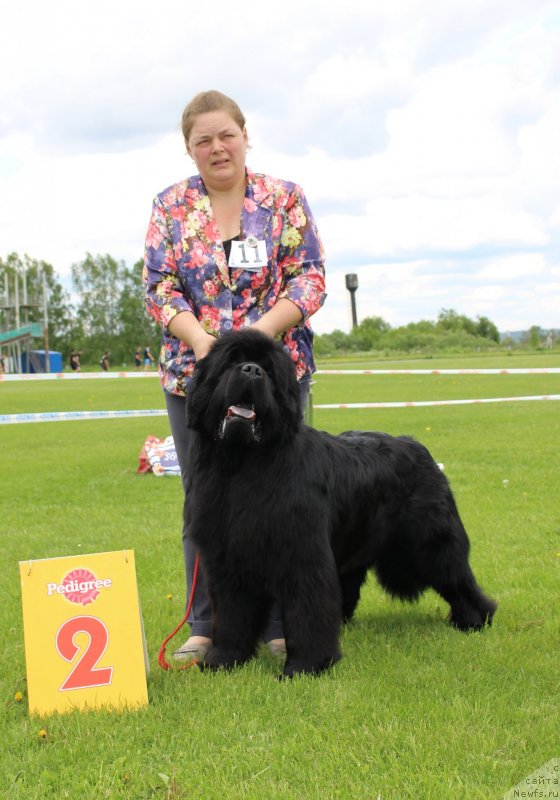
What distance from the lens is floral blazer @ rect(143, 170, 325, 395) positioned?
3.76 meters

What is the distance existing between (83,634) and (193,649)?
0.81 m

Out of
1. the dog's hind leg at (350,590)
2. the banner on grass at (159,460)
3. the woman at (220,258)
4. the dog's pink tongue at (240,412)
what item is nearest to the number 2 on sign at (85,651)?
the woman at (220,258)

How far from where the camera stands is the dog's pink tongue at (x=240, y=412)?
10.2 feet

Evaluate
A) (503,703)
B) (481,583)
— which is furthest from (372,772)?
(481,583)

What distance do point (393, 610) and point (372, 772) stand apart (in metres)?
1.87

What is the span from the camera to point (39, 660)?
9.83ft

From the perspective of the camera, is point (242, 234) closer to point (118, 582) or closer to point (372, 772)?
point (118, 582)

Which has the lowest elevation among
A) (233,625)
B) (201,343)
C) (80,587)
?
(233,625)

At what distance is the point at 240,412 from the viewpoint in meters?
3.11

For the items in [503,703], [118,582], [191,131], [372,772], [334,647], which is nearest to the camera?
[372,772]

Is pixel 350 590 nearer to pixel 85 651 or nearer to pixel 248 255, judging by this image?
pixel 85 651

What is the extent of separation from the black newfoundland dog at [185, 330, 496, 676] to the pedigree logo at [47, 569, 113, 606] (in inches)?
18.0

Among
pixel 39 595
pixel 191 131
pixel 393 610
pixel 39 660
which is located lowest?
pixel 393 610

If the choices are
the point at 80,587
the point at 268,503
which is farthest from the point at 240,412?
the point at 80,587
